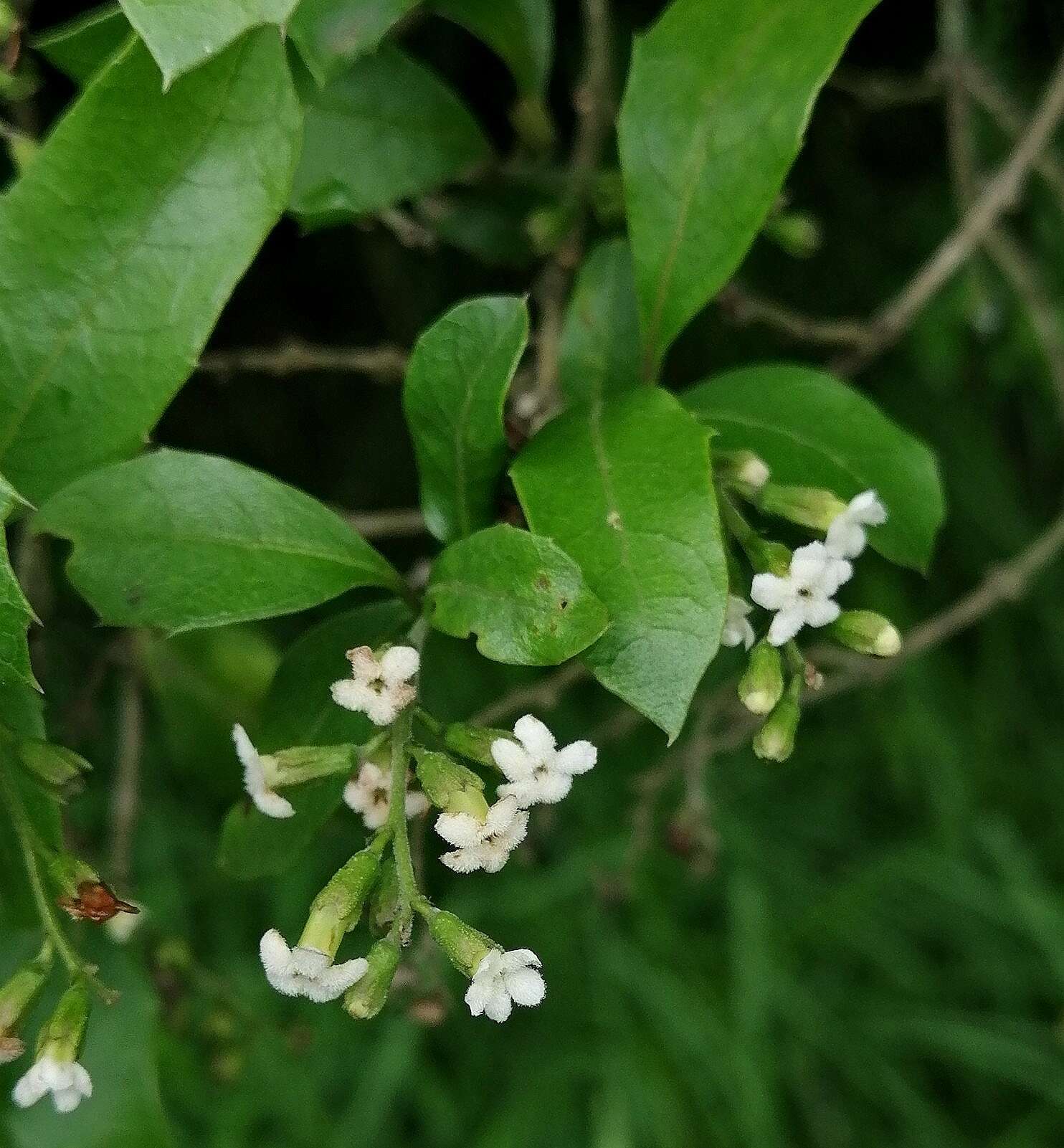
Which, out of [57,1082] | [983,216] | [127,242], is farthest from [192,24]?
[983,216]

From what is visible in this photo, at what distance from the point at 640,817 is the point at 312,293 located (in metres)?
1.05

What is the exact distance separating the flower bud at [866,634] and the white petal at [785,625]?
0.11 metres

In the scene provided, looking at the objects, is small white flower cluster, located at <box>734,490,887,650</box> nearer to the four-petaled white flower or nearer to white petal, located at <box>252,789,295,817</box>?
the four-petaled white flower

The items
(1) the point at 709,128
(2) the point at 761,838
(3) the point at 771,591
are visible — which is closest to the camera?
(3) the point at 771,591

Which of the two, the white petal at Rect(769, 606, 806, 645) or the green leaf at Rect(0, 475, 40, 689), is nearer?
the green leaf at Rect(0, 475, 40, 689)

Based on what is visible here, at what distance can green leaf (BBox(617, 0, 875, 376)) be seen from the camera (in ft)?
3.35

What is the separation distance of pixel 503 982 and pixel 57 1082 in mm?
338

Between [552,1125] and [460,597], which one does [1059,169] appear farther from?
[552,1125]

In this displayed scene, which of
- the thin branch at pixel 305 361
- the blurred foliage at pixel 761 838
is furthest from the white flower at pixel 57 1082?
the blurred foliage at pixel 761 838

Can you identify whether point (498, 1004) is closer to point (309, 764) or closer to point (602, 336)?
point (309, 764)

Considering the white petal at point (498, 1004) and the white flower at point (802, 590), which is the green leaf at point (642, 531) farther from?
the white petal at point (498, 1004)

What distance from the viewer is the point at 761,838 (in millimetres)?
2604

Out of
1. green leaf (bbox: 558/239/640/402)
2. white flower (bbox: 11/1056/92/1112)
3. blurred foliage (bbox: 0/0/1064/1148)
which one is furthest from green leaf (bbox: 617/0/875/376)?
blurred foliage (bbox: 0/0/1064/1148)

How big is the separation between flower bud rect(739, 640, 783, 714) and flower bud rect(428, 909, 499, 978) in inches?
10.2
